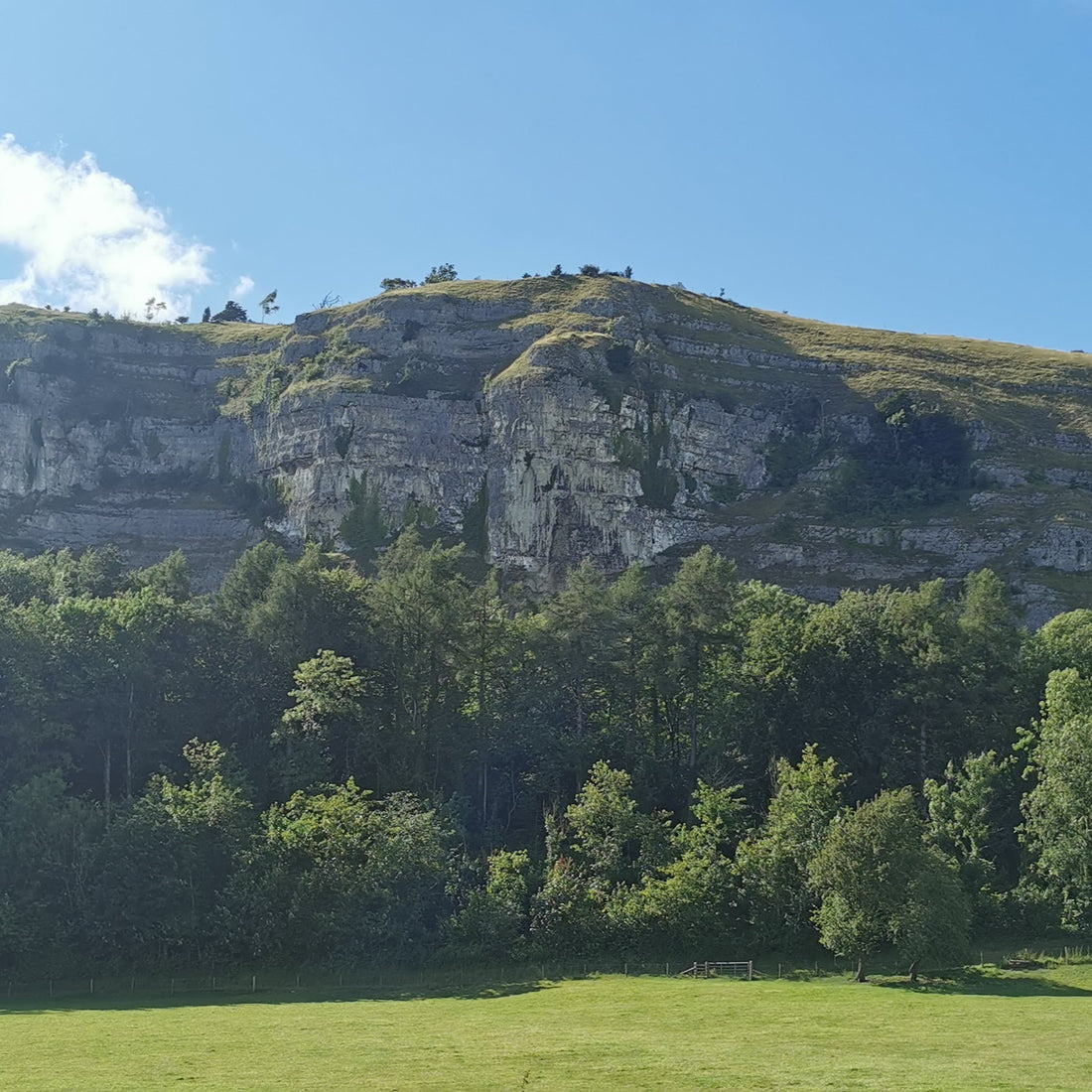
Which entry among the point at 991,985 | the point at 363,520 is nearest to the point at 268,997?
the point at 991,985

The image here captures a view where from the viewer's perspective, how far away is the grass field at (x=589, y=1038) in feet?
90.5

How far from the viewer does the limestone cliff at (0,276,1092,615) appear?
109250mm

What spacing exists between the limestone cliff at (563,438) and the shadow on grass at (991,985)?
51.6 m

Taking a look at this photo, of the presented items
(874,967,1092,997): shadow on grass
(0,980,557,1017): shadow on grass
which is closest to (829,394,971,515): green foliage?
(874,967,1092,997): shadow on grass

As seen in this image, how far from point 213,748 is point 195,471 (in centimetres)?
7702

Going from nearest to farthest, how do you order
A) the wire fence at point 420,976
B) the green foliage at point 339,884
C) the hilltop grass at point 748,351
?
1. the wire fence at point 420,976
2. the green foliage at point 339,884
3. the hilltop grass at point 748,351

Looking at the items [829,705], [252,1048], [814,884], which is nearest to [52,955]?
[252,1048]

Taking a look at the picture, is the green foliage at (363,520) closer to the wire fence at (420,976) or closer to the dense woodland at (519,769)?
the dense woodland at (519,769)

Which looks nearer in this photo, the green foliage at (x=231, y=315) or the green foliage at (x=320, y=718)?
the green foliage at (x=320, y=718)

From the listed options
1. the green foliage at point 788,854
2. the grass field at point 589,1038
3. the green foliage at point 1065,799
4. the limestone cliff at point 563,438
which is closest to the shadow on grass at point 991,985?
the grass field at point 589,1038

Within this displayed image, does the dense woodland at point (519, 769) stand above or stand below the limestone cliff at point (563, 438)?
below

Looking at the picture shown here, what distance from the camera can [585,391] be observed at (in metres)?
116

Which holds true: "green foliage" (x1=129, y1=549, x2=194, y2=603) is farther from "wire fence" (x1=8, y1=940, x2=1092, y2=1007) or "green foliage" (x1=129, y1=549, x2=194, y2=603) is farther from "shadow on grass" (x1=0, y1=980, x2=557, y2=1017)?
"shadow on grass" (x1=0, y1=980, x2=557, y2=1017)

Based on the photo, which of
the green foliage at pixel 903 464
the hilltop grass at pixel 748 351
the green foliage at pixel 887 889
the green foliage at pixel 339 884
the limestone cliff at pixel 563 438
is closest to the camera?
the green foliage at pixel 887 889
